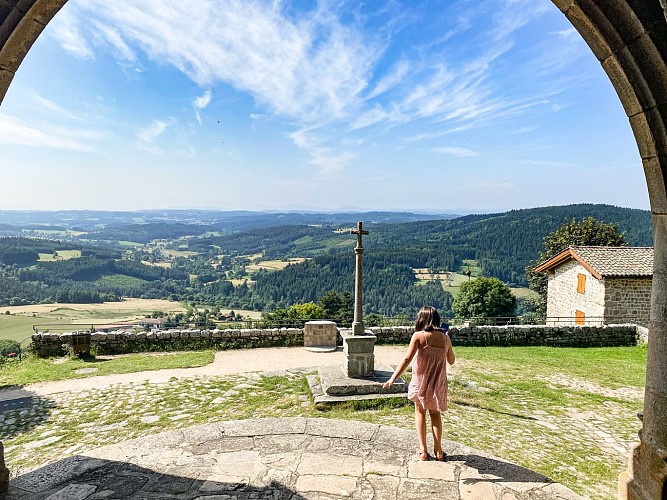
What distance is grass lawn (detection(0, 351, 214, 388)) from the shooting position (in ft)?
31.5

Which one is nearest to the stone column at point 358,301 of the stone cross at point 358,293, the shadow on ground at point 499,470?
the stone cross at point 358,293

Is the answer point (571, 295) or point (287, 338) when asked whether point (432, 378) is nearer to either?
point (287, 338)

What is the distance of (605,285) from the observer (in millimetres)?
16953

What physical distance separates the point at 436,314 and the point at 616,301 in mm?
16651

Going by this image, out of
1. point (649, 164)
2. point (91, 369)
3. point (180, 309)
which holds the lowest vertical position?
point (180, 309)

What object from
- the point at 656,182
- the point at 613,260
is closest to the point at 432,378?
the point at 656,182

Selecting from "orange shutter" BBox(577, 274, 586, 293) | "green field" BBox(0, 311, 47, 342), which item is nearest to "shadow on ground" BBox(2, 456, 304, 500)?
"orange shutter" BBox(577, 274, 586, 293)

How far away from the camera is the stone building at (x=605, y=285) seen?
16.7 meters

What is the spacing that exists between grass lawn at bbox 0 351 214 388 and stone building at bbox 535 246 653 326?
13130 mm

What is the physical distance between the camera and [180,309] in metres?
66.6

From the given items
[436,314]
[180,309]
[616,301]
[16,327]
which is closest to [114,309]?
[180,309]

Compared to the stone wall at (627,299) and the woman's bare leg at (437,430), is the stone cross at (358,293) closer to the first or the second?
the woman's bare leg at (437,430)

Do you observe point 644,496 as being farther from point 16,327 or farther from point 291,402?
point 16,327

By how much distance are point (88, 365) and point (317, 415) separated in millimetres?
7720
